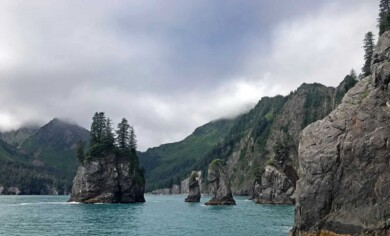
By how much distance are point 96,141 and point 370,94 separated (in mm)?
132075

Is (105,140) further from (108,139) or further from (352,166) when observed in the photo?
(352,166)

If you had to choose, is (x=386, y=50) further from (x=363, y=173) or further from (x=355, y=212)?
(x=355, y=212)

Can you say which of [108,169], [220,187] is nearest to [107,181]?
[108,169]

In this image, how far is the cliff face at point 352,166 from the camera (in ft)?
147

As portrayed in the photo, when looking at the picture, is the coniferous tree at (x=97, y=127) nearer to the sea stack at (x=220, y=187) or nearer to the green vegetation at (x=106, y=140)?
the green vegetation at (x=106, y=140)

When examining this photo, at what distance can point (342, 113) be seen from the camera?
51.7 m

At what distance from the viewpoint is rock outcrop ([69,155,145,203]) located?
155000 millimetres

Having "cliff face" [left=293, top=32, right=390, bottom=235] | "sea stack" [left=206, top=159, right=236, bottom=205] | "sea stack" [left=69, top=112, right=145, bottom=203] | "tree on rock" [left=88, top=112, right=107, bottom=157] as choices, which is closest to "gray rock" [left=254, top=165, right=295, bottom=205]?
"sea stack" [left=206, top=159, right=236, bottom=205]

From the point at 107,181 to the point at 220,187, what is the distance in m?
41.6

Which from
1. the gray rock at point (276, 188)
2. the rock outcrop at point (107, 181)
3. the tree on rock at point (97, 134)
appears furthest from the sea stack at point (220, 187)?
the tree on rock at point (97, 134)

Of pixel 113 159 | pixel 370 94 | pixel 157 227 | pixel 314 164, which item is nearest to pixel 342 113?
pixel 370 94

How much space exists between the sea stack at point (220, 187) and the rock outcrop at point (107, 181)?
31.0m

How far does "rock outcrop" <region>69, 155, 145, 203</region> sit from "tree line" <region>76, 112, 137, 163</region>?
3012 mm

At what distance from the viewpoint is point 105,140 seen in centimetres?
16150
